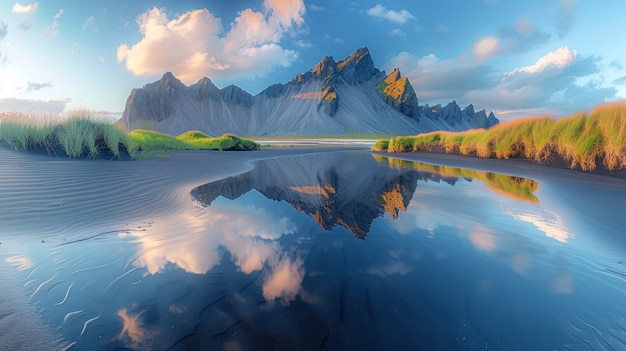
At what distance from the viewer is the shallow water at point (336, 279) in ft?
5.50

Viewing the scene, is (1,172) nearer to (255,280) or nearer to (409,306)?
(255,280)

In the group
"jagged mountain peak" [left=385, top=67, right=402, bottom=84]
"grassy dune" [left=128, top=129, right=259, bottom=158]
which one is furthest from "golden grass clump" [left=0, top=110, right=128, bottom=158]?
"jagged mountain peak" [left=385, top=67, right=402, bottom=84]

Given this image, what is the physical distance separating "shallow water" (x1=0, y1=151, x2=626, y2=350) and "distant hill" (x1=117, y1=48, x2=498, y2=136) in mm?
121576

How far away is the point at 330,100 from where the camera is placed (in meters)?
136

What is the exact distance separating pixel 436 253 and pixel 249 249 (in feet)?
6.59

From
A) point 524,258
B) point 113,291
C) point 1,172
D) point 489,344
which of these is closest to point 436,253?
point 524,258

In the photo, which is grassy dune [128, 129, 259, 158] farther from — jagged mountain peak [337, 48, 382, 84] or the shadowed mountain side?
jagged mountain peak [337, 48, 382, 84]

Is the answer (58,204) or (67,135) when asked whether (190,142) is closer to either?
(67,135)

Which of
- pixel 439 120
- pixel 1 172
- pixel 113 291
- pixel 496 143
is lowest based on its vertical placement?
pixel 113 291

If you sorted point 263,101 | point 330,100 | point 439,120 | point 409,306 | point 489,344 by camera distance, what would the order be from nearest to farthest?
point 489,344, point 409,306, point 330,100, point 263,101, point 439,120

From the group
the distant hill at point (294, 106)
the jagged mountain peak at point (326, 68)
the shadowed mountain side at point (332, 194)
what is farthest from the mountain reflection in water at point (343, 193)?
the jagged mountain peak at point (326, 68)

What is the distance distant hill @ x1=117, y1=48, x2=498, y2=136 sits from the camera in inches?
5226

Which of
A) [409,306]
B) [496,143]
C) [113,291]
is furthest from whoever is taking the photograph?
[496,143]

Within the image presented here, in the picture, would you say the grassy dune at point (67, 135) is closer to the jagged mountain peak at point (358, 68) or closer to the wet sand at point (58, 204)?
the wet sand at point (58, 204)
